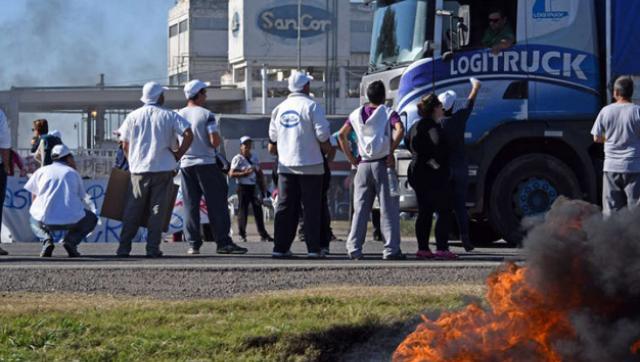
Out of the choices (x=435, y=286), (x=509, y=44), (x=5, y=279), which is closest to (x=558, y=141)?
(x=509, y=44)

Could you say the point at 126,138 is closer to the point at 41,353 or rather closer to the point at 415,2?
the point at 415,2

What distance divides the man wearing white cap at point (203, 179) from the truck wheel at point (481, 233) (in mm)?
4844

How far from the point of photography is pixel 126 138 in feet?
42.5

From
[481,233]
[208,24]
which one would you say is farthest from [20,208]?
[208,24]

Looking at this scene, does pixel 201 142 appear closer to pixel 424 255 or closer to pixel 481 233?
pixel 424 255

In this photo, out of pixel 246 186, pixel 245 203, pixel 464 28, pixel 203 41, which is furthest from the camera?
pixel 203 41

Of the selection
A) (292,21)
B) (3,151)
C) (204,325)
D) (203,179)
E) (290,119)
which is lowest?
(204,325)

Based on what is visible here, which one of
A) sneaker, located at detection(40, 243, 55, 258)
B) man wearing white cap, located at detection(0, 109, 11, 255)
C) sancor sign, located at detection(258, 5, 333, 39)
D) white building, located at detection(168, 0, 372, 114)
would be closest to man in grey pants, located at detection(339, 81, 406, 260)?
sneaker, located at detection(40, 243, 55, 258)

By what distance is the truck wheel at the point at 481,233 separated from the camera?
17172mm

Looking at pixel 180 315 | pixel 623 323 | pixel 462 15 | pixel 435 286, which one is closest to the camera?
pixel 623 323

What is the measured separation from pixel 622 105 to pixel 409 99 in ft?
11.0

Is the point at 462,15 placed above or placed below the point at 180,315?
above

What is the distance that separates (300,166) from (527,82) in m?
4.08

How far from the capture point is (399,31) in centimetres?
1605
